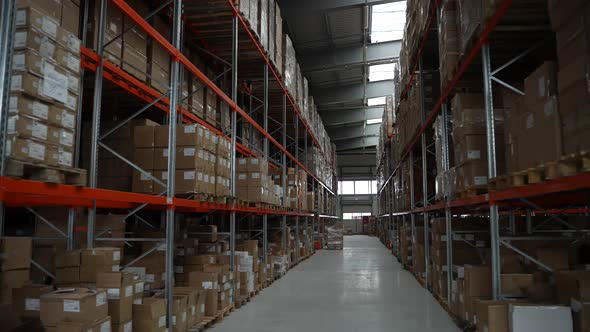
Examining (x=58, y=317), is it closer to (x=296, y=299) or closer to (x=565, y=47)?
(x=565, y=47)

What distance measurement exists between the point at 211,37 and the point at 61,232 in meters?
4.97

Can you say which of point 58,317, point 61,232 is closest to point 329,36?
point 61,232

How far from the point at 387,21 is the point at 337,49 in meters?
2.33

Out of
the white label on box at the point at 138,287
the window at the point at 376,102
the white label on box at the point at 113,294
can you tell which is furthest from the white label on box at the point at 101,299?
the window at the point at 376,102

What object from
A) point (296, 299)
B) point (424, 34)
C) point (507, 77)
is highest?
point (424, 34)

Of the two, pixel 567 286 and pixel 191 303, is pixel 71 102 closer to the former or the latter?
pixel 191 303

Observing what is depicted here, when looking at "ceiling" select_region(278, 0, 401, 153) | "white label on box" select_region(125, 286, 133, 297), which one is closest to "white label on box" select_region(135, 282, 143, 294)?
"white label on box" select_region(125, 286, 133, 297)

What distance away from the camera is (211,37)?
28.3ft

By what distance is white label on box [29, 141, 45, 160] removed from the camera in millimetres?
3326

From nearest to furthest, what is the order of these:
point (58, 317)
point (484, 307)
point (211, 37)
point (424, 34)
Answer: point (58, 317) < point (484, 307) < point (424, 34) < point (211, 37)

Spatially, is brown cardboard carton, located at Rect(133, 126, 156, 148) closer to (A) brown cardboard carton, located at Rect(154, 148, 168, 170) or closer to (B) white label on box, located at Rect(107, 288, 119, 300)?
(A) brown cardboard carton, located at Rect(154, 148, 168, 170)

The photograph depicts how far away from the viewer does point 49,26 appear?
358 cm

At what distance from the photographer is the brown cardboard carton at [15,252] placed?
4188 millimetres

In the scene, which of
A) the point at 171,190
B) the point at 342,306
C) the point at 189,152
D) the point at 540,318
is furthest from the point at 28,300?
the point at 342,306
